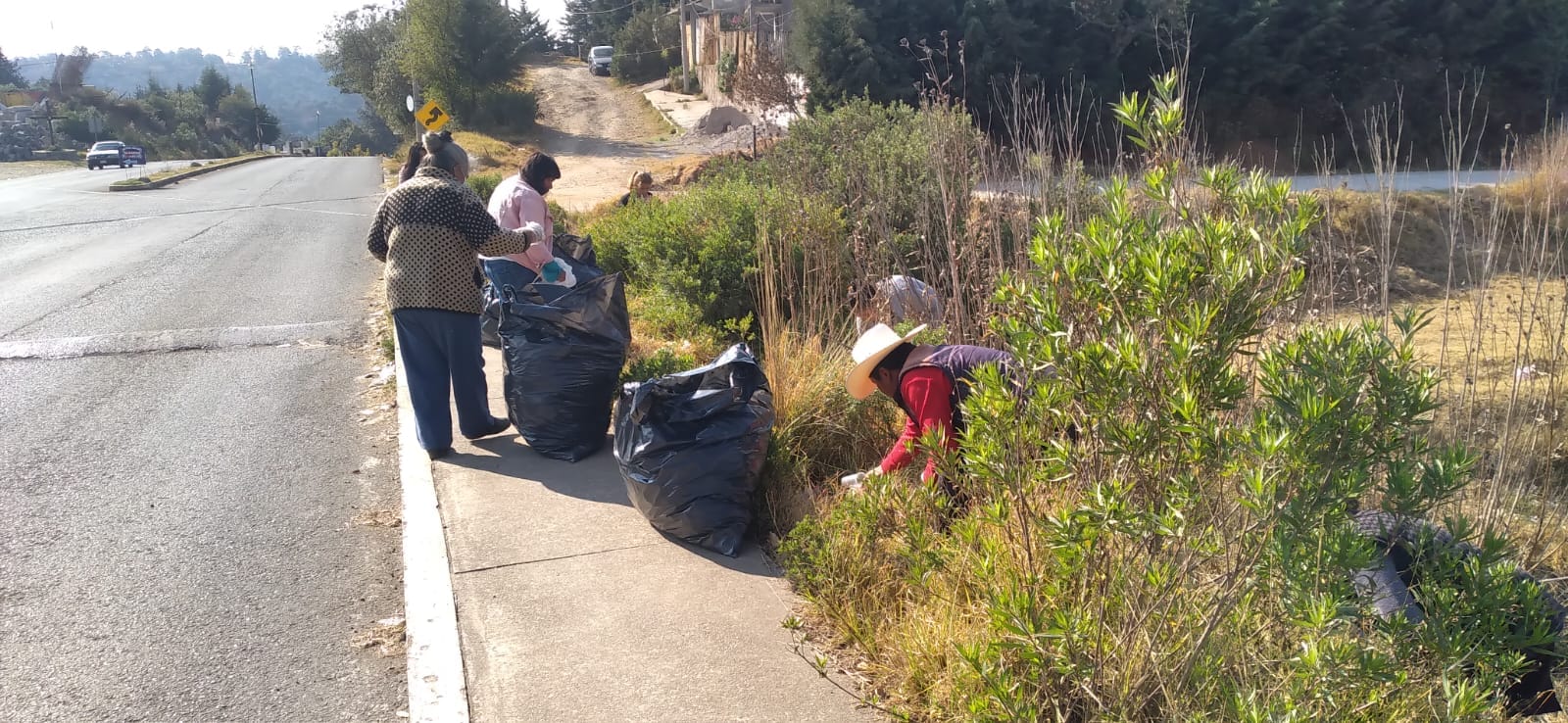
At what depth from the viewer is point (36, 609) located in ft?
13.2

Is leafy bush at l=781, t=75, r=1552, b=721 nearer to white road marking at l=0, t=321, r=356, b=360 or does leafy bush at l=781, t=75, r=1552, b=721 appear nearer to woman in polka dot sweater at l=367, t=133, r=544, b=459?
woman in polka dot sweater at l=367, t=133, r=544, b=459

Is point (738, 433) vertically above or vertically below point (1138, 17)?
below

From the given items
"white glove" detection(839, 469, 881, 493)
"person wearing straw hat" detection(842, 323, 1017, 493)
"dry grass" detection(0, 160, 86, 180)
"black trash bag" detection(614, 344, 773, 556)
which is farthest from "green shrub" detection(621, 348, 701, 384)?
"dry grass" detection(0, 160, 86, 180)

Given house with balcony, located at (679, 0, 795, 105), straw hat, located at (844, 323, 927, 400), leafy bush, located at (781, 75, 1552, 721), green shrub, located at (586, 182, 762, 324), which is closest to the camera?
leafy bush, located at (781, 75, 1552, 721)

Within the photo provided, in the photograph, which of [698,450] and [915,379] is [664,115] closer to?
[698,450]

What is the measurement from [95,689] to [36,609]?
0.81 metres

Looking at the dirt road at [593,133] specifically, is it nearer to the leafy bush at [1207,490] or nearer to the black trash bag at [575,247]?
the black trash bag at [575,247]

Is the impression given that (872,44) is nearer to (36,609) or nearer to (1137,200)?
(1137,200)

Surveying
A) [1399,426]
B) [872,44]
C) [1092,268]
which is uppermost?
[872,44]

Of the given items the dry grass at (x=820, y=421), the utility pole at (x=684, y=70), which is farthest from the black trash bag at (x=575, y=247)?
the utility pole at (x=684, y=70)

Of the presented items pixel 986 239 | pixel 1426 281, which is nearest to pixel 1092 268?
pixel 986 239

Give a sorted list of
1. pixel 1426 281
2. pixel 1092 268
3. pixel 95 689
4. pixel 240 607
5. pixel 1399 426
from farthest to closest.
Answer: pixel 1426 281
pixel 240 607
pixel 95 689
pixel 1092 268
pixel 1399 426

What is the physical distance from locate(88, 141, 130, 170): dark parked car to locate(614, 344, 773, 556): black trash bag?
4915 centimetres

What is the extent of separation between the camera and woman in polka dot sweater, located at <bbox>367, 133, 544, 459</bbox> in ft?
17.6
